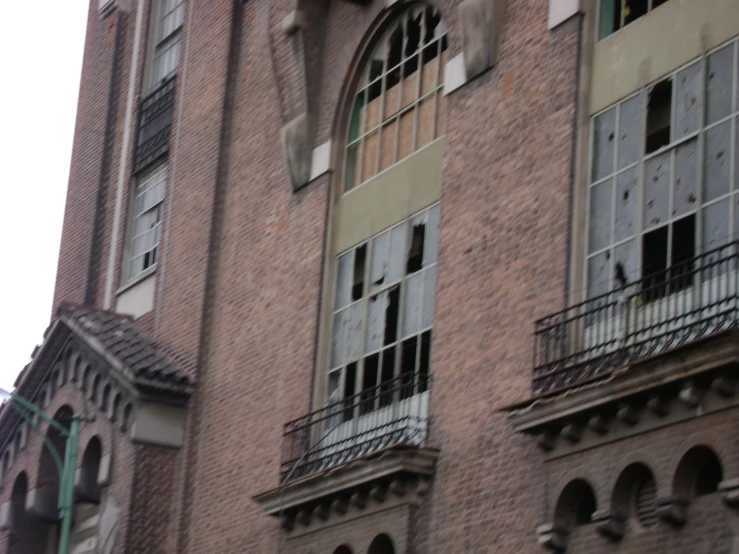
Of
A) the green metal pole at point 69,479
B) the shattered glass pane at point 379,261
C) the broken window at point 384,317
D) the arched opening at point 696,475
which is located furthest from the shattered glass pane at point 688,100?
the green metal pole at point 69,479

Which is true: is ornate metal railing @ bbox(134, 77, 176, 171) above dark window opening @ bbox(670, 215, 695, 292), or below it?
above

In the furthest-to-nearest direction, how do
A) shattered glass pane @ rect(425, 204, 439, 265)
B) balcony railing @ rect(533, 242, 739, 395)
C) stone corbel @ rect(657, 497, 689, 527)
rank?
shattered glass pane @ rect(425, 204, 439, 265) < balcony railing @ rect(533, 242, 739, 395) < stone corbel @ rect(657, 497, 689, 527)

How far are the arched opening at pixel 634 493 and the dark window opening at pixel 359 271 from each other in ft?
23.6

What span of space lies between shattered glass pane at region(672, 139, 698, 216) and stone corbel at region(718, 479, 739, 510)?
3.20m

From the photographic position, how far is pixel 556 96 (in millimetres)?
19656

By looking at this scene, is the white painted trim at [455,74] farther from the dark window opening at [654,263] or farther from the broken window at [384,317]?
the dark window opening at [654,263]

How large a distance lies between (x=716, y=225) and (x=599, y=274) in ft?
6.09

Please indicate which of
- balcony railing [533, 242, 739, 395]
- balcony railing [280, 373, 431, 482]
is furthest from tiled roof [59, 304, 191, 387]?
balcony railing [533, 242, 739, 395]

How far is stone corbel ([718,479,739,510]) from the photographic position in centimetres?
1516

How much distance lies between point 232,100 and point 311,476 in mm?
8447

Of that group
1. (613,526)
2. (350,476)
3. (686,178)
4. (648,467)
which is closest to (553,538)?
(613,526)

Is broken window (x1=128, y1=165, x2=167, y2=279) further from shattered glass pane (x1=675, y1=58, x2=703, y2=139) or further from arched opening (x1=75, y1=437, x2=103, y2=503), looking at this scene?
shattered glass pane (x1=675, y1=58, x2=703, y2=139)

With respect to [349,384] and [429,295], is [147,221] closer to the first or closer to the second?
[349,384]

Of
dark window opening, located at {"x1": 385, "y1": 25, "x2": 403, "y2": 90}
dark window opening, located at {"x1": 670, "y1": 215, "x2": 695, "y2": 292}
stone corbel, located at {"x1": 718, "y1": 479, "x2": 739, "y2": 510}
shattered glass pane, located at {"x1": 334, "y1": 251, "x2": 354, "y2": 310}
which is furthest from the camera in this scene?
dark window opening, located at {"x1": 385, "y1": 25, "x2": 403, "y2": 90}
